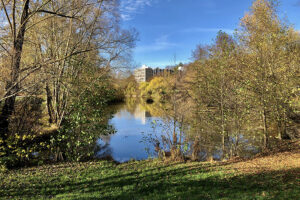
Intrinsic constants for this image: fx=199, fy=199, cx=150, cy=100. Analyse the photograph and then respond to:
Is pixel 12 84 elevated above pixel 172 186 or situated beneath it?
elevated above

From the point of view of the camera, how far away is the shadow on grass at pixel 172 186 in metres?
4.86

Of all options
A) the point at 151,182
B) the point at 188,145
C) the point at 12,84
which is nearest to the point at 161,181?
the point at 151,182

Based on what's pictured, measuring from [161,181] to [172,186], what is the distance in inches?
23.9

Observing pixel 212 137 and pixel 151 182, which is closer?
pixel 151 182

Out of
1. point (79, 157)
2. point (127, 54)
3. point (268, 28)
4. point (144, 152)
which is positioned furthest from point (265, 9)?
point (79, 157)

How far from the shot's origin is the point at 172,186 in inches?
224

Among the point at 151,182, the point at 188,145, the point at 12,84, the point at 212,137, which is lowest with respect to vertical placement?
the point at 151,182

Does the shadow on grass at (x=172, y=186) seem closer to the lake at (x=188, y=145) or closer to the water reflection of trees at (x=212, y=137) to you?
the water reflection of trees at (x=212, y=137)

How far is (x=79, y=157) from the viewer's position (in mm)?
8883

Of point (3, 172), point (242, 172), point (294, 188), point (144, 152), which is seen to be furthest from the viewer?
point (144, 152)

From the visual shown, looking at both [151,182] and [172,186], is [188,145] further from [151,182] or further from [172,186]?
[172,186]

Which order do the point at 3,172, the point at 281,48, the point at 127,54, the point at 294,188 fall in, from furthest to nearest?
the point at 127,54 < the point at 281,48 < the point at 3,172 < the point at 294,188

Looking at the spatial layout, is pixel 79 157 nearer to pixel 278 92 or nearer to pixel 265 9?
pixel 278 92

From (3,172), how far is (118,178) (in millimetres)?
4310
